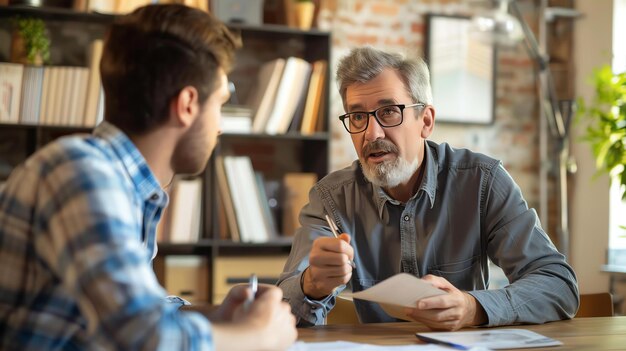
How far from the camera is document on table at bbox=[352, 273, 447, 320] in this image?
150cm

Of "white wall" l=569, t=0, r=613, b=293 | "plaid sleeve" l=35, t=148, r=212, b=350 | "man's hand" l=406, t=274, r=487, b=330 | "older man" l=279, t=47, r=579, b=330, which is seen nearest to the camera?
"plaid sleeve" l=35, t=148, r=212, b=350

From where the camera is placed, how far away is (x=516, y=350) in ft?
4.83

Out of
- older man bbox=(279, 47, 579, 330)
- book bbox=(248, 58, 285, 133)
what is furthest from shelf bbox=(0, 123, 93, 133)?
older man bbox=(279, 47, 579, 330)

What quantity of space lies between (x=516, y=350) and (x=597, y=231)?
3.21m

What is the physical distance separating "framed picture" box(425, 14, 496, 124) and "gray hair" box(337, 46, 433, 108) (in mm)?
2211

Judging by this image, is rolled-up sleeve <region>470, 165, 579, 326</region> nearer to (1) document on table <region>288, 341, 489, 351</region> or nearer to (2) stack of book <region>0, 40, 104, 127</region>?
(1) document on table <region>288, 341, 489, 351</region>

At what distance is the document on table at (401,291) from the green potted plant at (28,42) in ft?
8.40

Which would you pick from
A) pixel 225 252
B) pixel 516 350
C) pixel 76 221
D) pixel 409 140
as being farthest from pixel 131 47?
pixel 225 252

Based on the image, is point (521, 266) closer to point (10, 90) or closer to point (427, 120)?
→ point (427, 120)

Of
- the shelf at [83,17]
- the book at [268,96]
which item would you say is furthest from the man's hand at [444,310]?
the shelf at [83,17]

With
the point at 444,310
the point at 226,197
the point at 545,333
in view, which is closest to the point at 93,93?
the point at 226,197

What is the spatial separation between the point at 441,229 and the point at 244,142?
7.06 feet

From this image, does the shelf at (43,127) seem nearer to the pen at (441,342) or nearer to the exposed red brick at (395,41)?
the exposed red brick at (395,41)

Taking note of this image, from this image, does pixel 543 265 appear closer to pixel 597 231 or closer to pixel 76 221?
pixel 76 221
